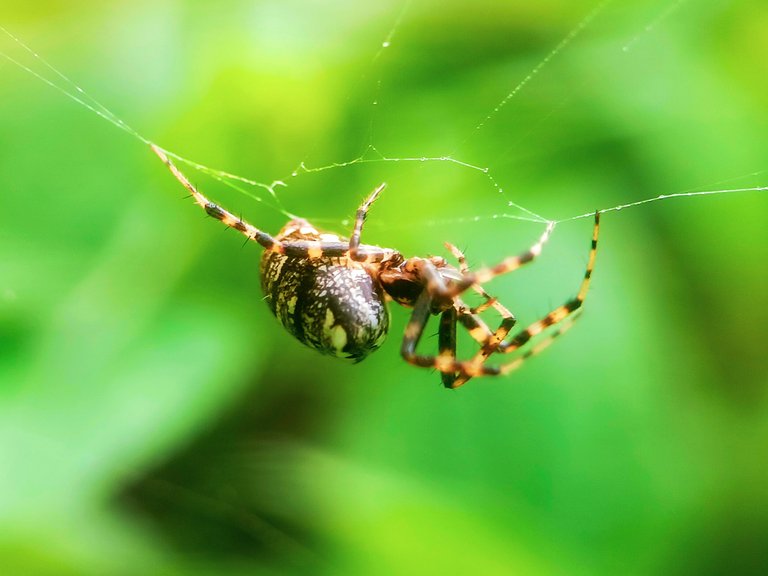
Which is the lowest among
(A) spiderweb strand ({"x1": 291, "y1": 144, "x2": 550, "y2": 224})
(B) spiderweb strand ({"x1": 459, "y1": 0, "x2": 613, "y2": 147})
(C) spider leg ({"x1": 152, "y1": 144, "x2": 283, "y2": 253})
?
(C) spider leg ({"x1": 152, "y1": 144, "x2": 283, "y2": 253})

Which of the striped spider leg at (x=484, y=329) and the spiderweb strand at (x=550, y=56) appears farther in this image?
the spiderweb strand at (x=550, y=56)

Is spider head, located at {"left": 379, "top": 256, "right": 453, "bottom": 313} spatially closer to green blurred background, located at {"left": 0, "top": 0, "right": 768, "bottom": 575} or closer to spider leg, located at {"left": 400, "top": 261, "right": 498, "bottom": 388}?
spider leg, located at {"left": 400, "top": 261, "right": 498, "bottom": 388}

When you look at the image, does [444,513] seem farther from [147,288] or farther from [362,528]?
[147,288]

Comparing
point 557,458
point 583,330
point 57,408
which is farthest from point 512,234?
point 57,408

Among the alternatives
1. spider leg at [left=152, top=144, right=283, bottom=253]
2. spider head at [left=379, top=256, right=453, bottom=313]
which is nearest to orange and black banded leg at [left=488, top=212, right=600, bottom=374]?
spider head at [left=379, top=256, right=453, bottom=313]

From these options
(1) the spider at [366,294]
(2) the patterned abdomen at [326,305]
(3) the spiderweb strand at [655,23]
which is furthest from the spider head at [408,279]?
(3) the spiderweb strand at [655,23]

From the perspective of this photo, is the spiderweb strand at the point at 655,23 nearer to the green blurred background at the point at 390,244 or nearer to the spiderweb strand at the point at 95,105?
the green blurred background at the point at 390,244
